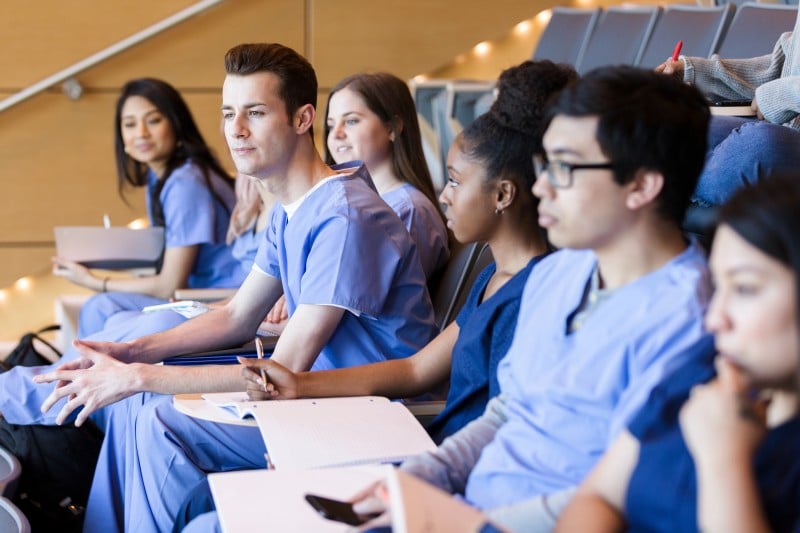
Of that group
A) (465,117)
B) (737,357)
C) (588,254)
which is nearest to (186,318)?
(588,254)

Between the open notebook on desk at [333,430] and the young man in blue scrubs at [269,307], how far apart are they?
0.74ft

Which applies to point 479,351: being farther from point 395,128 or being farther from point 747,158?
point 395,128

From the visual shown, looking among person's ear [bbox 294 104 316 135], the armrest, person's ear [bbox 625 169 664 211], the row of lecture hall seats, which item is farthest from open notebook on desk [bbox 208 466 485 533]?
the row of lecture hall seats

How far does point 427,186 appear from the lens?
2.71 metres

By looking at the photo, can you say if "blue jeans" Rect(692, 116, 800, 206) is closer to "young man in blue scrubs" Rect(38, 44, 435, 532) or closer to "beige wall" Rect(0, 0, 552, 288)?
→ "young man in blue scrubs" Rect(38, 44, 435, 532)

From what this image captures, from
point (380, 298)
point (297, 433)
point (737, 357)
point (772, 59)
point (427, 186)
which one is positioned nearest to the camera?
point (737, 357)

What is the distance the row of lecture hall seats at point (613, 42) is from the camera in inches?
148

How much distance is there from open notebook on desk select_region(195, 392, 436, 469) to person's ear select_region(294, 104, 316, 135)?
65 cm

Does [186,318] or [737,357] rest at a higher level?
[737,357]

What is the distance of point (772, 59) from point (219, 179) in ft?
6.32

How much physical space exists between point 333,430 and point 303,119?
83 cm

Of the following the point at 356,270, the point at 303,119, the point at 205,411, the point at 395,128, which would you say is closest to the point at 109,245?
the point at 395,128

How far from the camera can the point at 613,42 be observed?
4.42 m

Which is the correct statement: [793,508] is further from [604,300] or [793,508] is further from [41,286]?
[41,286]
